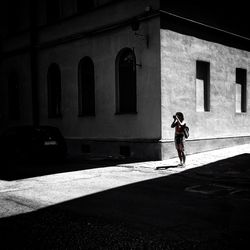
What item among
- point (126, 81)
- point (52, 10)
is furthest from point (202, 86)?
point (52, 10)

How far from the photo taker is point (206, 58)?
1521cm

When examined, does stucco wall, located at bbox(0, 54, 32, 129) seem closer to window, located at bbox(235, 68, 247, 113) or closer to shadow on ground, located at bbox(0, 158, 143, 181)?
shadow on ground, located at bbox(0, 158, 143, 181)

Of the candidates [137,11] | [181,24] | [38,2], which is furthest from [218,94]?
[38,2]

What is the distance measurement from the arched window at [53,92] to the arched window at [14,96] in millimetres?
3055

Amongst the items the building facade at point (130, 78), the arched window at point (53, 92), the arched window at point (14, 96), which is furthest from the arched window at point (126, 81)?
the arched window at point (14, 96)

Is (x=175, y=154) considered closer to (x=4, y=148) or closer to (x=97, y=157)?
(x=97, y=157)

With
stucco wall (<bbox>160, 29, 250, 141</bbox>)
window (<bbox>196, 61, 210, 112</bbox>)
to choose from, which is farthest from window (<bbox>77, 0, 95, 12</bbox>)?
window (<bbox>196, 61, 210, 112</bbox>)

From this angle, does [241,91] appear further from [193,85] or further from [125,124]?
[125,124]

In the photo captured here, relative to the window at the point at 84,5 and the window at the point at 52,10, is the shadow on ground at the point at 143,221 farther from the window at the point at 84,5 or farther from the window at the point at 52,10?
the window at the point at 52,10

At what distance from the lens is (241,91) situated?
17.3 meters

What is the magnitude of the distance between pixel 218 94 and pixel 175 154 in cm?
379

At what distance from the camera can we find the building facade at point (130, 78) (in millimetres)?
13703

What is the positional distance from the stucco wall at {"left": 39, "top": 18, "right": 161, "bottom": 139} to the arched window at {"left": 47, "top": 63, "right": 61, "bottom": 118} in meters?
0.27

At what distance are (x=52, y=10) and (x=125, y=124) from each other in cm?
796
